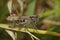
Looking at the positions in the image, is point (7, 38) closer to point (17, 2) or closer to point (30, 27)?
point (30, 27)

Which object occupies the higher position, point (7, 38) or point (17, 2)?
point (17, 2)

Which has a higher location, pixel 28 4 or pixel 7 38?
pixel 28 4

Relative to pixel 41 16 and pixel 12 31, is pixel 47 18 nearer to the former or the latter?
pixel 41 16

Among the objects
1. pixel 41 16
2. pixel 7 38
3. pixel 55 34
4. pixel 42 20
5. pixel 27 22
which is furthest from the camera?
pixel 42 20

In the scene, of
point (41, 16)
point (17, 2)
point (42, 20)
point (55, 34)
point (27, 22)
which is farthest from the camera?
point (42, 20)

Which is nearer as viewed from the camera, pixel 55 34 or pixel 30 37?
pixel 30 37

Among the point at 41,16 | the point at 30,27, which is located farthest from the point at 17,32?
the point at 41,16

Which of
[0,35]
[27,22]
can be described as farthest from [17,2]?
[0,35]

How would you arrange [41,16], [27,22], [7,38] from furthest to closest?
[41,16], [27,22], [7,38]

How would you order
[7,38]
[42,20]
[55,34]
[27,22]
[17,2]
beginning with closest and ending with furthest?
[7,38] → [27,22] → [55,34] → [17,2] → [42,20]
